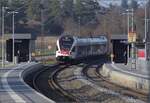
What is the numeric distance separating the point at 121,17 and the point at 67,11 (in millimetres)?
16615

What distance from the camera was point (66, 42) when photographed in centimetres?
6694

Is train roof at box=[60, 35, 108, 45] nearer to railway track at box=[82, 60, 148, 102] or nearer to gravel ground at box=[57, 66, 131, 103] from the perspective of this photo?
railway track at box=[82, 60, 148, 102]

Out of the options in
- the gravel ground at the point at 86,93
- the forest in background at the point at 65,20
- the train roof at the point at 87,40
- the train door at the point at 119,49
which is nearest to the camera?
the gravel ground at the point at 86,93

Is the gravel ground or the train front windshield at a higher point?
the train front windshield

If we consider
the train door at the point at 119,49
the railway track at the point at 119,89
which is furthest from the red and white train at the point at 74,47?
the railway track at the point at 119,89

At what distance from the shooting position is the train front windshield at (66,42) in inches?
2628

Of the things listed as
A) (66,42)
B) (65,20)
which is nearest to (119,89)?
(66,42)

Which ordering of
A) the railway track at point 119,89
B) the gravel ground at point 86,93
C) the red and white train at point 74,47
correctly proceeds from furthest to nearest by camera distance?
1. the red and white train at point 74,47
2. the railway track at point 119,89
3. the gravel ground at point 86,93

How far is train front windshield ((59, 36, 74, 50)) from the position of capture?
66.8 metres

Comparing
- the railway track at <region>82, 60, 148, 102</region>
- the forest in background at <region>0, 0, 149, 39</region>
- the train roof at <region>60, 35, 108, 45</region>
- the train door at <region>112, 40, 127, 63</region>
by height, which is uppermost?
the forest in background at <region>0, 0, 149, 39</region>

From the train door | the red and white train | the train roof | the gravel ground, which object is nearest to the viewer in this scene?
the gravel ground

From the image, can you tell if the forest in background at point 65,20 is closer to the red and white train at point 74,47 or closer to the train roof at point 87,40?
the train roof at point 87,40

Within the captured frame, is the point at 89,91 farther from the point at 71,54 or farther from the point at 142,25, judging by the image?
the point at 142,25

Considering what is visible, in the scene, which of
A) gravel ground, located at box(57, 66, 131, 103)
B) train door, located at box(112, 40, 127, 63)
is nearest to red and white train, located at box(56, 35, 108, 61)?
train door, located at box(112, 40, 127, 63)
